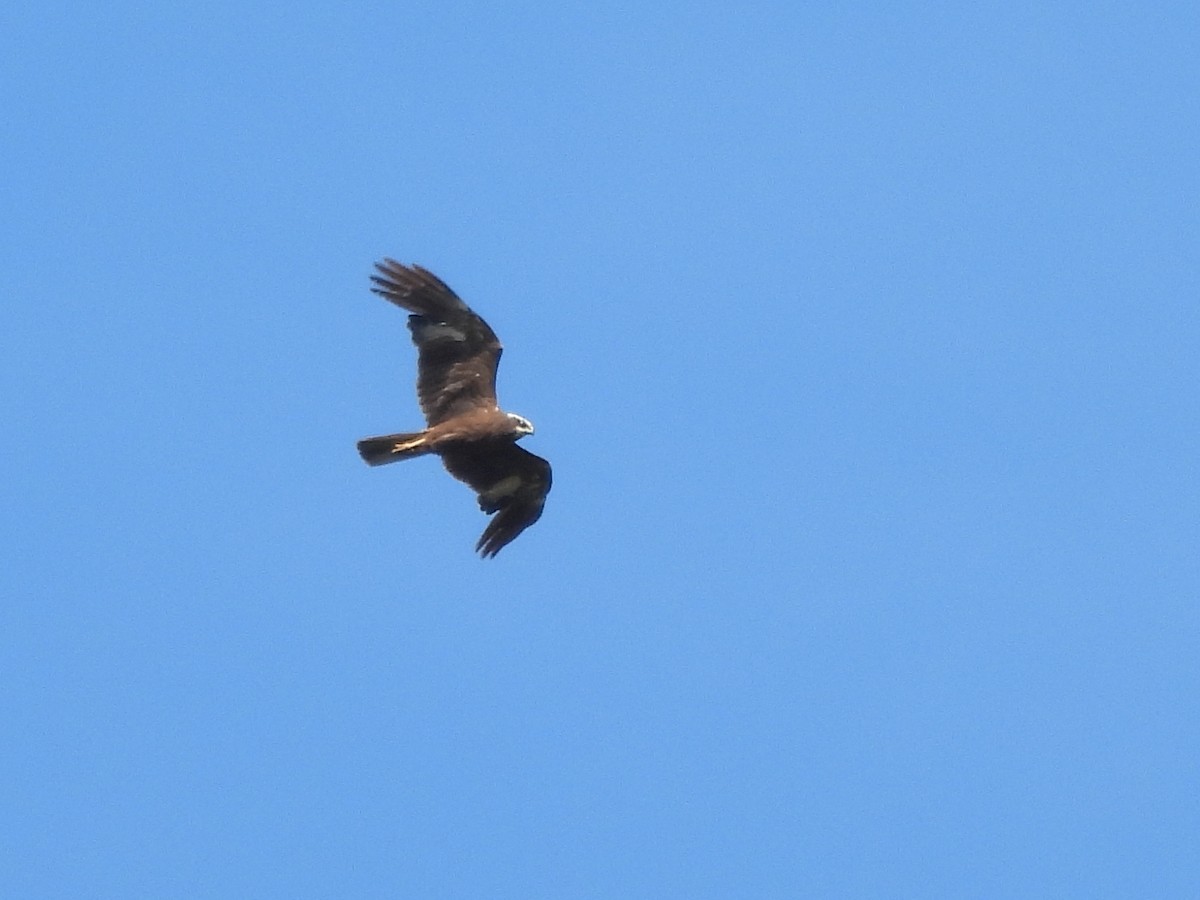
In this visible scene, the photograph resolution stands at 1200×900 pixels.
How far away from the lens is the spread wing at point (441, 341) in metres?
15.1

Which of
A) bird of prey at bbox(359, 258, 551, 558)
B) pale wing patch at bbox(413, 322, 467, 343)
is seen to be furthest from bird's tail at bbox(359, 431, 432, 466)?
pale wing patch at bbox(413, 322, 467, 343)

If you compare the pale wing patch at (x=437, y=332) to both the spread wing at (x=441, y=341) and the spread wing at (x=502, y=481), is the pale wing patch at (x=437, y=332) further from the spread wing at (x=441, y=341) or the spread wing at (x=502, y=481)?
the spread wing at (x=502, y=481)

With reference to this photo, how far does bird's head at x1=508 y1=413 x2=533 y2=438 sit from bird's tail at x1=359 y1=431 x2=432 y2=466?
968 millimetres

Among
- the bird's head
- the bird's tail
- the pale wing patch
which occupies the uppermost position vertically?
the pale wing patch

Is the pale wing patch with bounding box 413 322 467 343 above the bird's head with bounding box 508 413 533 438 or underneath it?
above

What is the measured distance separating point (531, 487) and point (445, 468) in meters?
0.98

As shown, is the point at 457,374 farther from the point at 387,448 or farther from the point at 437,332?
the point at 387,448

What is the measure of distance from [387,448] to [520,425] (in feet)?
4.58

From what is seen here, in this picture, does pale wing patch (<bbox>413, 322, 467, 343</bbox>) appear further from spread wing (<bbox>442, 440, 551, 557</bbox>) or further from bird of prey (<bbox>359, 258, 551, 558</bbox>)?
spread wing (<bbox>442, 440, 551, 557</bbox>)

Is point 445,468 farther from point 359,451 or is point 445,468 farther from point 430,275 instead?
point 430,275

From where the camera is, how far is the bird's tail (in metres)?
14.6

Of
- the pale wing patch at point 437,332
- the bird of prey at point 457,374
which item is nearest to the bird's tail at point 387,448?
the bird of prey at point 457,374

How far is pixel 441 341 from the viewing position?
49.9ft

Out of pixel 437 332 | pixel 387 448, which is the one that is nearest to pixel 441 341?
pixel 437 332
